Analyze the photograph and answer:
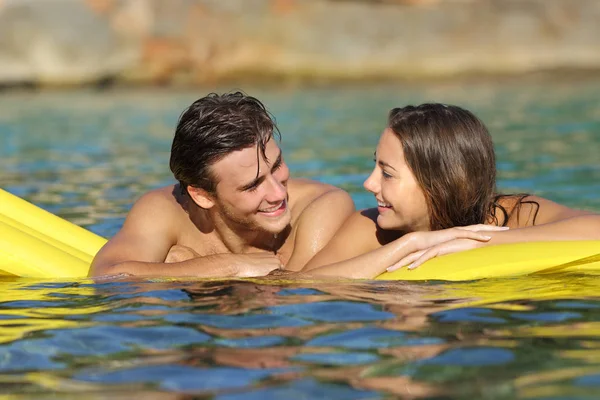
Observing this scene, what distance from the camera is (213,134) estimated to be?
4.53m

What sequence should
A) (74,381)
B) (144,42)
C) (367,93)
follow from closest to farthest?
(74,381) → (367,93) → (144,42)

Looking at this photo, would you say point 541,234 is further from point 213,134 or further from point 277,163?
point 213,134

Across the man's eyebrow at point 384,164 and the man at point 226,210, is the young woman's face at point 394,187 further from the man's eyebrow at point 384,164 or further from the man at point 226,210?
the man at point 226,210

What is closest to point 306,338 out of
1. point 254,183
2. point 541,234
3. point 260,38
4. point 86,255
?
point 254,183

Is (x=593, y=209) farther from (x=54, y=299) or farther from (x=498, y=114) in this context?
(x=498, y=114)

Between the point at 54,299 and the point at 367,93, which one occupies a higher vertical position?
the point at 367,93

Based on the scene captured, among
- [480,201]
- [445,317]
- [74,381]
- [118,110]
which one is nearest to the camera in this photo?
[74,381]

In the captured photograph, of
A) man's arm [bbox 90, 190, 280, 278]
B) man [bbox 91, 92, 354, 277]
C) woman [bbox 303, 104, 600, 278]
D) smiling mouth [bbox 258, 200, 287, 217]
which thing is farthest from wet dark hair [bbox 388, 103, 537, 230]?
man's arm [bbox 90, 190, 280, 278]

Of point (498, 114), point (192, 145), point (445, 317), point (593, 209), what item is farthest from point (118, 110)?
point (445, 317)

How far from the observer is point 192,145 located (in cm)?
459

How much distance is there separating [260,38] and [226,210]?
55.5ft

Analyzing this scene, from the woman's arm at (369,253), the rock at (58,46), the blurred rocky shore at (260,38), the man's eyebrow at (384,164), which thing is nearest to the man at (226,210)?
the woman's arm at (369,253)

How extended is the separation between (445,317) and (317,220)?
3.95 feet

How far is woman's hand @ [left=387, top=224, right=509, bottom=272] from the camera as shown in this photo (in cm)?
446
